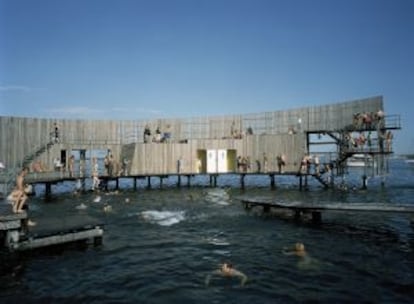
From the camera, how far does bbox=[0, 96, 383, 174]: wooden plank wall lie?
4278 cm

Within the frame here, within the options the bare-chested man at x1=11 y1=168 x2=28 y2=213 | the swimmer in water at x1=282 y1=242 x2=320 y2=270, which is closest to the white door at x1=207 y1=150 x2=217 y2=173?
the swimmer in water at x1=282 y1=242 x2=320 y2=270

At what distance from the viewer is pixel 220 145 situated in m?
46.4

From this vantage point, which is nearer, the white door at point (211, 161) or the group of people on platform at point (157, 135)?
the white door at point (211, 161)

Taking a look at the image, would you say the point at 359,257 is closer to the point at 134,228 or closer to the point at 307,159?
the point at 134,228

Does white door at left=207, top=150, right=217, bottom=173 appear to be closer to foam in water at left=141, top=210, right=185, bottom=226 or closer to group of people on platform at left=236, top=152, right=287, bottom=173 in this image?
group of people on platform at left=236, top=152, right=287, bottom=173

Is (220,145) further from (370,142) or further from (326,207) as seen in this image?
(326,207)

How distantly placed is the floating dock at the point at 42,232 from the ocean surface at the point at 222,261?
2.10 ft

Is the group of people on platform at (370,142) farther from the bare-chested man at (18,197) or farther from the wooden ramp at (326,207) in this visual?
the bare-chested man at (18,197)

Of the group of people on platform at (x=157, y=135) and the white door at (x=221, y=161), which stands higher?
the group of people on platform at (x=157, y=135)

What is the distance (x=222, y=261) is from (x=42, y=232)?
309 inches

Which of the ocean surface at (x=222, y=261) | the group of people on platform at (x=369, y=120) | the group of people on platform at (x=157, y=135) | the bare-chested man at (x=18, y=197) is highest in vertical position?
the group of people on platform at (x=369, y=120)

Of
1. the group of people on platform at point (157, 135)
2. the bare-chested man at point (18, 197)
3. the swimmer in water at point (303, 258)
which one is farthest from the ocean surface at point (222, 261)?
the group of people on platform at point (157, 135)

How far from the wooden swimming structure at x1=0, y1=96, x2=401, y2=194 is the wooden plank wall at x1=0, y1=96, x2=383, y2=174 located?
10 cm

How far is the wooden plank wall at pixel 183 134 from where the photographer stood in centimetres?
4278
